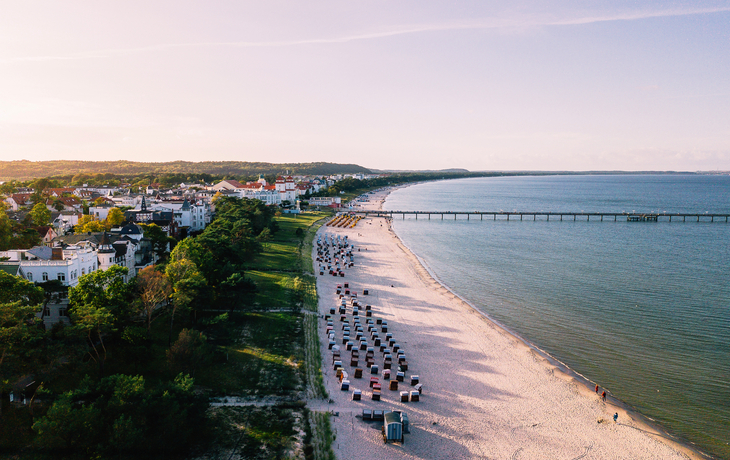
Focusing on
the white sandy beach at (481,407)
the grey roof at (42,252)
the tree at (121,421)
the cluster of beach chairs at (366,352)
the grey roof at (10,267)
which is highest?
the grey roof at (42,252)

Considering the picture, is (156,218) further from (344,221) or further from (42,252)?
(344,221)

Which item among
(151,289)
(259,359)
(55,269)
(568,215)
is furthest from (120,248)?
(568,215)

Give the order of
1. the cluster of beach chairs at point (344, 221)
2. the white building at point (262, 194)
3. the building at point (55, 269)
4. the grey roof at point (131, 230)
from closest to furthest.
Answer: the building at point (55, 269)
the grey roof at point (131, 230)
the cluster of beach chairs at point (344, 221)
the white building at point (262, 194)

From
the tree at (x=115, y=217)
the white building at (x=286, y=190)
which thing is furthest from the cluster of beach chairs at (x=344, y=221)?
the tree at (x=115, y=217)

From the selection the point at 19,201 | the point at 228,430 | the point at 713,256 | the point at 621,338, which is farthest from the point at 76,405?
the point at 713,256

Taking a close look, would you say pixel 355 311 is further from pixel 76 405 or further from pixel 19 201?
pixel 19 201

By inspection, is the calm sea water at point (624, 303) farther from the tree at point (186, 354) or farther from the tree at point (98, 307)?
the tree at point (98, 307)
